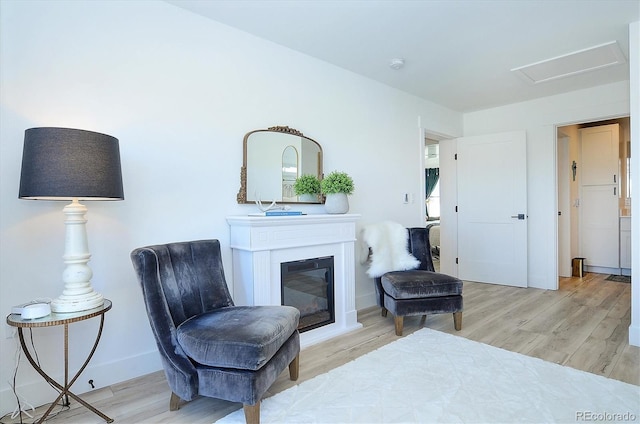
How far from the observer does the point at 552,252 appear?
178 inches

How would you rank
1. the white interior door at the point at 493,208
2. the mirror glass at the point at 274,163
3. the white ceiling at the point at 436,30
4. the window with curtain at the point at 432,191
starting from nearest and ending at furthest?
the white ceiling at the point at 436,30 < the mirror glass at the point at 274,163 < the white interior door at the point at 493,208 < the window with curtain at the point at 432,191

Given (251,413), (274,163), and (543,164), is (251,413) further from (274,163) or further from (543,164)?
(543,164)

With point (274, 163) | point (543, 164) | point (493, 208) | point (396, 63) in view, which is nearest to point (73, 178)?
point (274, 163)

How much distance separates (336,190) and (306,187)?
0.87 ft

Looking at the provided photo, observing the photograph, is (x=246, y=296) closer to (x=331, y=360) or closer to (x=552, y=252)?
(x=331, y=360)

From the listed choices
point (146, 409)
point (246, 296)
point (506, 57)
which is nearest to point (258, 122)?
point (246, 296)

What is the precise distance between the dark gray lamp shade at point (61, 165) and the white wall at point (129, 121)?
1.27 feet

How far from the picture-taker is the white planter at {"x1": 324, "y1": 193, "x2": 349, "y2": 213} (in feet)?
10.1

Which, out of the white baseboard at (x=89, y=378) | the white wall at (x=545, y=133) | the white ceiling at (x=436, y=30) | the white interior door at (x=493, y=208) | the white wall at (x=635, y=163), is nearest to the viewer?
the white baseboard at (x=89, y=378)

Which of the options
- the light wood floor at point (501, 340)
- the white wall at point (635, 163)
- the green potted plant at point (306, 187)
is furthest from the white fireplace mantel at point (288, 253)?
the white wall at point (635, 163)

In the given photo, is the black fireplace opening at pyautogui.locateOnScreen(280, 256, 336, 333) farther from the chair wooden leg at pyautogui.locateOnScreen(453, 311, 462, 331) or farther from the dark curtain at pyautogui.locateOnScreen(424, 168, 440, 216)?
the dark curtain at pyautogui.locateOnScreen(424, 168, 440, 216)

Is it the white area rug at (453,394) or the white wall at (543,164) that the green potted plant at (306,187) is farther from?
the white wall at (543,164)

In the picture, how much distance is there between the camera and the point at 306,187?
305 cm

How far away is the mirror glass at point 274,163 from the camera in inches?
110
